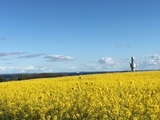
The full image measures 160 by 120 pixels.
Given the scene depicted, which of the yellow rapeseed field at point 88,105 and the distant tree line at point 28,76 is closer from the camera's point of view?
the yellow rapeseed field at point 88,105

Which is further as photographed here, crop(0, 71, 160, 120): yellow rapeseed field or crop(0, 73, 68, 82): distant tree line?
crop(0, 73, 68, 82): distant tree line

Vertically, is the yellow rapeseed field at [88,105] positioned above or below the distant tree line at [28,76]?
below

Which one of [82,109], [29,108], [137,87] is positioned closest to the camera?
[82,109]

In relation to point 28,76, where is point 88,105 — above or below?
below

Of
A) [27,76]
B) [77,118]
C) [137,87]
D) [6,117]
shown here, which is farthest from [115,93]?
[27,76]

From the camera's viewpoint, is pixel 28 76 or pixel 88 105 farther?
pixel 28 76

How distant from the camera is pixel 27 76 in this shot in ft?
153

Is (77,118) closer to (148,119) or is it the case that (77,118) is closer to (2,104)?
(148,119)

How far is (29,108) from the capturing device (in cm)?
1152

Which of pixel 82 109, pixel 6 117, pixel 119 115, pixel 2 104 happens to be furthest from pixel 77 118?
pixel 2 104

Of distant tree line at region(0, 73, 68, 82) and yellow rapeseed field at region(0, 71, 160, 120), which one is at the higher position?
distant tree line at region(0, 73, 68, 82)

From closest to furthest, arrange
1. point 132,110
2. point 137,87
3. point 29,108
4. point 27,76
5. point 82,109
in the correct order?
point 132,110
point 82,109
point 29,108
point 137,87
point 27,76

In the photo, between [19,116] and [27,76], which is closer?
[19,116]

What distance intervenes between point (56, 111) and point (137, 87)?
348 cm
